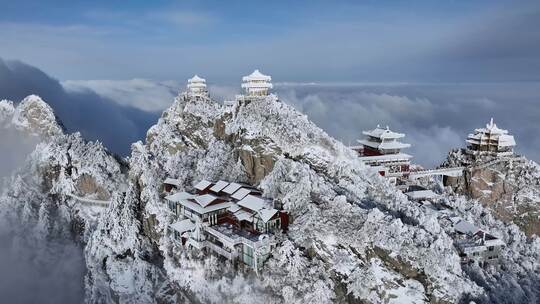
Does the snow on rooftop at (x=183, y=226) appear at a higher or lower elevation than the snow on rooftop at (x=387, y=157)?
lower

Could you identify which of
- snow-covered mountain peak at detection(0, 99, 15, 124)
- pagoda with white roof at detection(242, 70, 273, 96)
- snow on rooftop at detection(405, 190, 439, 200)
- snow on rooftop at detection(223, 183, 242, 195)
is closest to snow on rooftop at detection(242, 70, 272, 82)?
pagoda with white roof at detection(242, 70, 273, 96)

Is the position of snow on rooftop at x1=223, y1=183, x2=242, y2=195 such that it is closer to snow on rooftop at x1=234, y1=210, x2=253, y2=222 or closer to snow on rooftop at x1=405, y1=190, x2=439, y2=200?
snow on rooftop at x1=234, y1=210, x2=253, y2=222

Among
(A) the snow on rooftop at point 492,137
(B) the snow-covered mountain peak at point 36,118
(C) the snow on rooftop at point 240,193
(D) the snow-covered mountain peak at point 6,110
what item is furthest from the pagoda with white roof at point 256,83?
(D) the snow-covered mountain peak at point 6,110

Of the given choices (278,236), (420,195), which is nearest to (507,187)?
(420,195)

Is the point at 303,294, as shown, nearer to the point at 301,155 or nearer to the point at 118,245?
the point at 301,155

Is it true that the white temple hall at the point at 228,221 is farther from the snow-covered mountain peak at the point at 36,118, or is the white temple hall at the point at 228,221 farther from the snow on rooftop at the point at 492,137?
the snow-covered mountain peak at the point at 36,118

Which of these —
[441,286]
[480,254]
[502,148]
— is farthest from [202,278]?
[502,148]

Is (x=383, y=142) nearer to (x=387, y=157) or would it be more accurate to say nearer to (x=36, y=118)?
(x=387, y=157)
